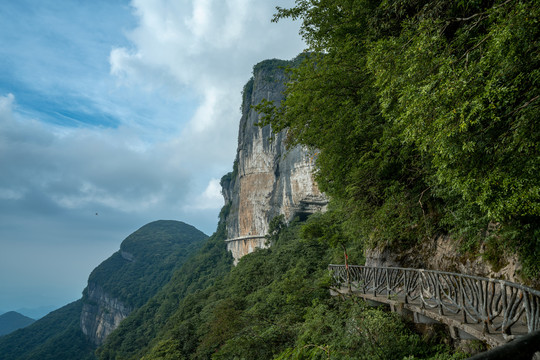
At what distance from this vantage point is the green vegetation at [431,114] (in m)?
3.25

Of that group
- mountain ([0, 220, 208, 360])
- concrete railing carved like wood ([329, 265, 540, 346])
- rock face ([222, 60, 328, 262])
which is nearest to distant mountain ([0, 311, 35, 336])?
mountain ([0, 220, 208, 360])

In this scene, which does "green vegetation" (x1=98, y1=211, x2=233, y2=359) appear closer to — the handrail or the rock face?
the rock face

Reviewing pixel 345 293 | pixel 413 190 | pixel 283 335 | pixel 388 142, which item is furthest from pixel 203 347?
pixel 388 142

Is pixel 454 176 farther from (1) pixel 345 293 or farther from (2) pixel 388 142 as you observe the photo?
(1) pixel 345 293

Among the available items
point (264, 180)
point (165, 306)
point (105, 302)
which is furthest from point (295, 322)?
point (105, 302)

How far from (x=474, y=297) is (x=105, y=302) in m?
109

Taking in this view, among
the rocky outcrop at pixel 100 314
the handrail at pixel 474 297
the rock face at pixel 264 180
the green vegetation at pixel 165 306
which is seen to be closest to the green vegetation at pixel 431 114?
the handrail at pixel 474 297

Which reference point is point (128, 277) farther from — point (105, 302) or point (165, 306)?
point (165, 306)

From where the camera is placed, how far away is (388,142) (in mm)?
5812

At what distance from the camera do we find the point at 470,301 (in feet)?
14.2

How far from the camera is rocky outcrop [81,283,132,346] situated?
267 feet

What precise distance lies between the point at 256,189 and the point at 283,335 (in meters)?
38.7

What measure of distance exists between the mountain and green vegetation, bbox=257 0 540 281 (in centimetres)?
8926

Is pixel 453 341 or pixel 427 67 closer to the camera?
pixel 427 67
